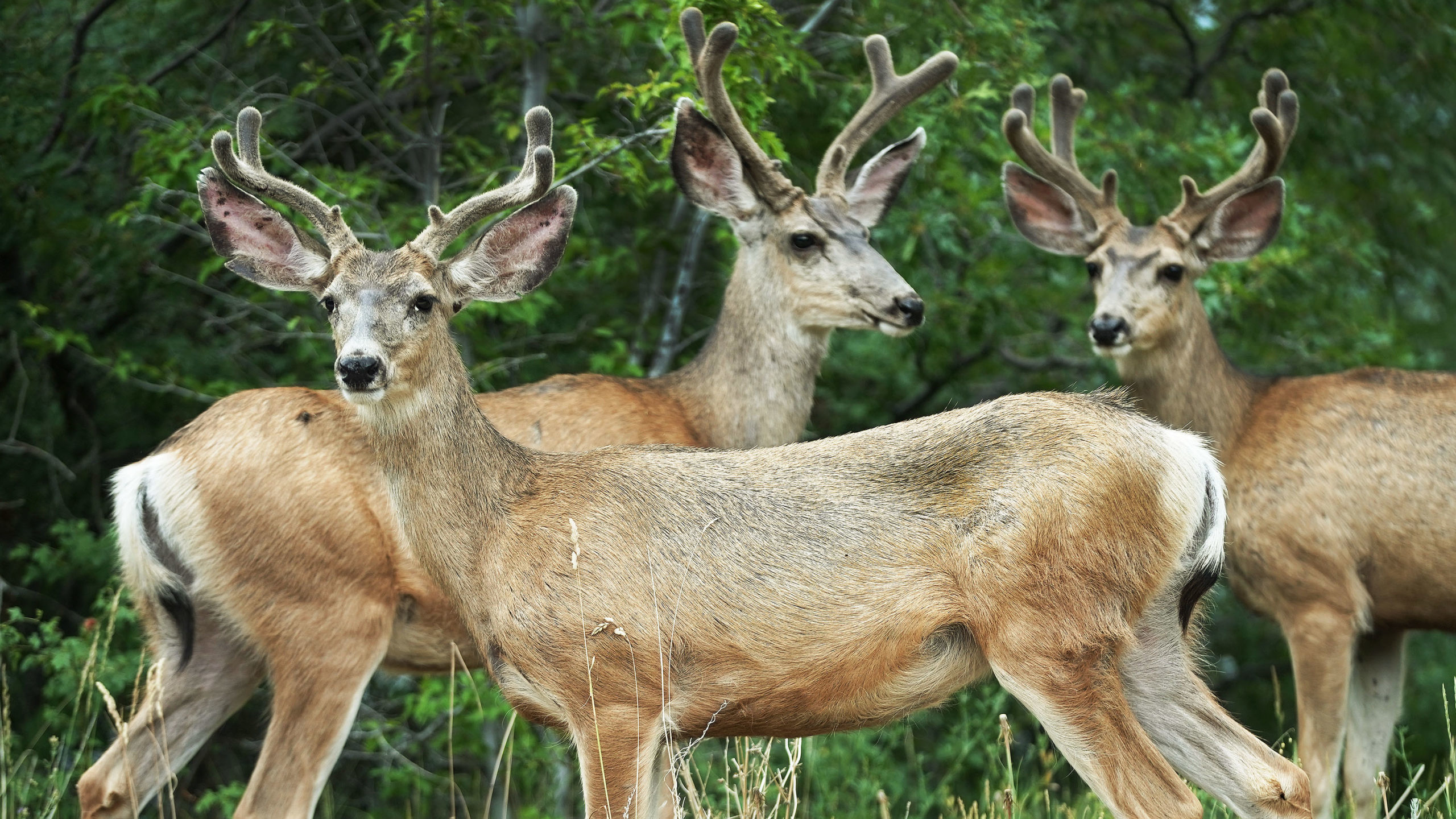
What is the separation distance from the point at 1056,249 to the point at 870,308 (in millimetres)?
1901

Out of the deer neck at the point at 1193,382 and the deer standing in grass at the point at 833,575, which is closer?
the deer standing in grass at the point at 833,575

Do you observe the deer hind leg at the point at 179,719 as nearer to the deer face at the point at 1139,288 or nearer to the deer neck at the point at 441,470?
the deer neck at the point at 441,470

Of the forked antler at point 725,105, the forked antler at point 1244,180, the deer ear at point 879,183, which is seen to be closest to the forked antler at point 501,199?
the forked antler at point 725,105

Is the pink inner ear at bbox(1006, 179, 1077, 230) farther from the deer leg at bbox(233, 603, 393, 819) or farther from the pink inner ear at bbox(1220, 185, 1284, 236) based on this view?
the deer leg at bbox(233, 603, 393, 819)

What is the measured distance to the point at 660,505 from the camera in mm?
5012

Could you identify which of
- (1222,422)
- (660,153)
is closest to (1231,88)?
(1222,422)

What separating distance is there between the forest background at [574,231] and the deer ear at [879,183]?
490mm

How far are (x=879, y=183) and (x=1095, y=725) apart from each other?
157 inches

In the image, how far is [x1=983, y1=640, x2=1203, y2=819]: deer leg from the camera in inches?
177

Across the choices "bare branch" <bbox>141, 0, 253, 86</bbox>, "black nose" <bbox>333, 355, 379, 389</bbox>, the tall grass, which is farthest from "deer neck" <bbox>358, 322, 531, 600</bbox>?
"bare branch" <bbox>141, 0, 253, 86</bbox>

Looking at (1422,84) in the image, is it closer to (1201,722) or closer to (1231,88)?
(1231,88)

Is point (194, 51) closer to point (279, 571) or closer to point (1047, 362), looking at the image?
point (279, 571)

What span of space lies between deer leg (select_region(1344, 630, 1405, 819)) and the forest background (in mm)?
293

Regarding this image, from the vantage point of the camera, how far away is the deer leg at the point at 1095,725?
4.49 meters
